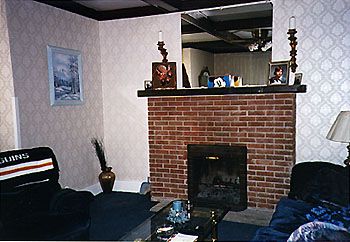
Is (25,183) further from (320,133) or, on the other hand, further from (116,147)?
(320,133)

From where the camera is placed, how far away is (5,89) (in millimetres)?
2584

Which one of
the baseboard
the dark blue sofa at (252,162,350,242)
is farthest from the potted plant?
the dark blue sofa at (252,162,350,242)

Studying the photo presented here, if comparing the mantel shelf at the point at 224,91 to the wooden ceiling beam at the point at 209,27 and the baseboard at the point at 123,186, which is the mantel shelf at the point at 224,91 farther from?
the baseboard at the point at 123,186

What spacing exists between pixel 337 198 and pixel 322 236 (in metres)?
0.44

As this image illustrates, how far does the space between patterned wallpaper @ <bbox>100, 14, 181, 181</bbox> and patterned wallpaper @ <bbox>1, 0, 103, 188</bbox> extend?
0.12 m

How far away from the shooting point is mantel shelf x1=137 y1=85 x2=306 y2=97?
9.02 feet

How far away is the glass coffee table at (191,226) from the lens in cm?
188

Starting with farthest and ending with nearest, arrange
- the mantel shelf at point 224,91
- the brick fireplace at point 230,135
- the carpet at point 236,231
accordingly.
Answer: the brick fireplace at point 230,135 → the mantel shelf at point 224,91 → the carpet at point 236,231

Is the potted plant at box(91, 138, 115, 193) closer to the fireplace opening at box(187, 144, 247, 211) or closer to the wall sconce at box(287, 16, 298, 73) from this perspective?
the fireplace opening at box(187, 144, 247, 211)

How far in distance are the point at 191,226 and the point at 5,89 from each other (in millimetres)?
1835

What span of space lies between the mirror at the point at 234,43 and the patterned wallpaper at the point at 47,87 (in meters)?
1.18

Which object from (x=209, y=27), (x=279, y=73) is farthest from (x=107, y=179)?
(x=279, y=73)

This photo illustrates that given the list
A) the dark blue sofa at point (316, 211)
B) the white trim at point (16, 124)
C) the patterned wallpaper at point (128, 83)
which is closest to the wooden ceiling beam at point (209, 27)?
the patterned wallpaper at point (128, 83)

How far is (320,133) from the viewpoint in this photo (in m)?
2.84
